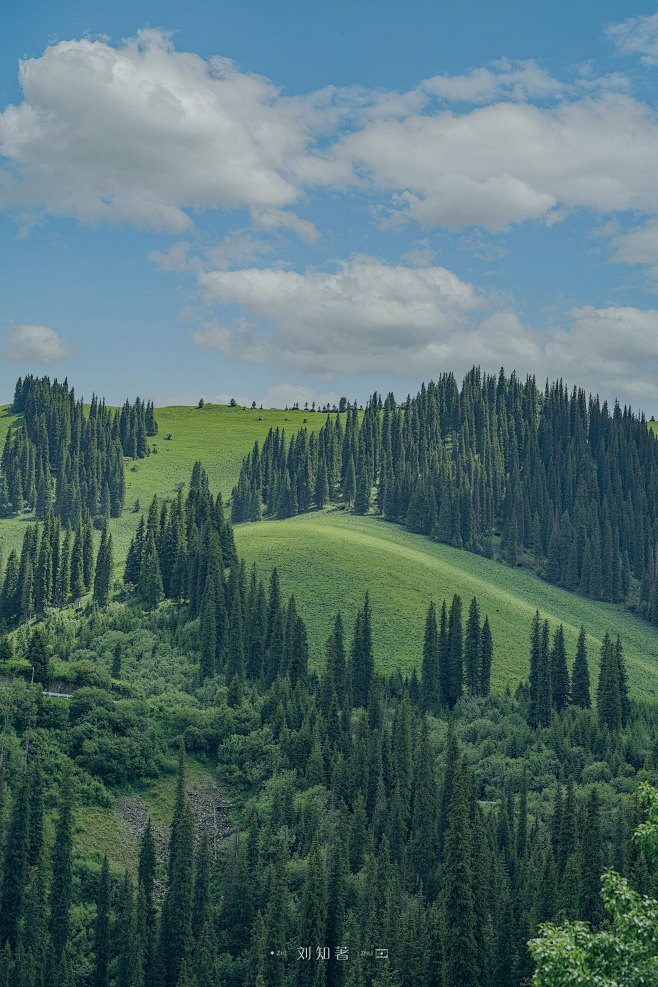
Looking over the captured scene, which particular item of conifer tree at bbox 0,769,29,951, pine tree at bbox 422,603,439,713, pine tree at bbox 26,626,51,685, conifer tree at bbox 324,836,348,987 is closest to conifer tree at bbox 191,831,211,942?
conifer tree at bbox 324,836,348,987

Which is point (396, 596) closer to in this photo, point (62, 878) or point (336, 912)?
point (336, 912)

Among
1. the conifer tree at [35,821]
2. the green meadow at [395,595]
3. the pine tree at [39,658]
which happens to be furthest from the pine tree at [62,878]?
the green meadow at [395,595]

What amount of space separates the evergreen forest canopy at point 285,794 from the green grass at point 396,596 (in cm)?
463

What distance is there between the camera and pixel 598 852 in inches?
2793

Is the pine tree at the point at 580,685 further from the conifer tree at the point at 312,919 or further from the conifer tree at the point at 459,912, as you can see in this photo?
the conifer tree at the point at 312,919

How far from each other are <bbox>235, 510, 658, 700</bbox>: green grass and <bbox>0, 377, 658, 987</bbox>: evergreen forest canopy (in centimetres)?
463

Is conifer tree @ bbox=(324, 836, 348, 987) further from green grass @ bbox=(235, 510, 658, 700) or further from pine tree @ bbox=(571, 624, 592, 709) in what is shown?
pine tree @ bbox=(571, 624, 592, 709)

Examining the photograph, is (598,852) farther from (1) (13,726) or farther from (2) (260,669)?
(2) (260,669)

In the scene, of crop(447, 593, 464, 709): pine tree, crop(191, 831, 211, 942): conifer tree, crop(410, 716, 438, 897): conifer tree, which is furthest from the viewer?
crop(447, 593, 464, 709): pine tree

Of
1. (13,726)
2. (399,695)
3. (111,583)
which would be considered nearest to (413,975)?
(13,726)

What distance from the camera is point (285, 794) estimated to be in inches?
3814

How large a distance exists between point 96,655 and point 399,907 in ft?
223

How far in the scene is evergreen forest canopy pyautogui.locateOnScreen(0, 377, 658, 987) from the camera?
228 feet

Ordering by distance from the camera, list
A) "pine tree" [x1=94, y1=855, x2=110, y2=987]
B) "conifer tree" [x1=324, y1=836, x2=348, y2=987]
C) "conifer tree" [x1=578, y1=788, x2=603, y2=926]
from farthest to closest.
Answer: "pine tree" [x1=94, y1=855, x2=110, y2=987] → "conifer tree" [x1=324, y1=836, x2=348, y2=987] → "conifer tree" [x1=578, y1=788, x2=603, y2=926]
